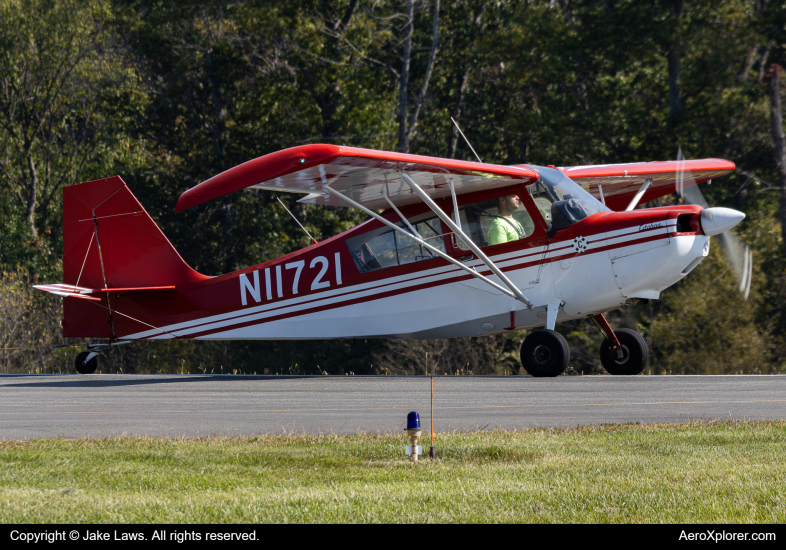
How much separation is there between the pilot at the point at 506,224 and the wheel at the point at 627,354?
2282mm

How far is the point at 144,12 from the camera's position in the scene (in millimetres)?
37188

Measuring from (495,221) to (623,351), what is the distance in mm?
2898

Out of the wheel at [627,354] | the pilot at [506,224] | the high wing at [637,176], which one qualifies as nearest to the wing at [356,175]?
the pilot at [506,224]

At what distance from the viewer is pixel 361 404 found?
10586mm

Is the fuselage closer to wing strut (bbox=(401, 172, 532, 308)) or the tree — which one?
wing strut (bbox=(401, 172, 532, 308))

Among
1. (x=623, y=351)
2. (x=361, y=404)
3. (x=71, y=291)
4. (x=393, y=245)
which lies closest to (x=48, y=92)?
(x=71, y=291)

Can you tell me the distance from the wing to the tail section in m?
3.42

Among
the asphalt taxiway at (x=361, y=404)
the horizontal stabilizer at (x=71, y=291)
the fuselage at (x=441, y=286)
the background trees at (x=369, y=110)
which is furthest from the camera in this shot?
the background trees at (x=369, y=110)

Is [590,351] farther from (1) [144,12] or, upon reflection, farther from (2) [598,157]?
(1) [144,12]

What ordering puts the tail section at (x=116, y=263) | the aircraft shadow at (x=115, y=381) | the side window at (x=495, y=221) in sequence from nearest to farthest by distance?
the side window at (x=495, y=221) < the aircraft shadow at (x=115, y=381) < the tail section at (x=116, y=263)

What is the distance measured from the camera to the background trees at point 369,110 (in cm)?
2461

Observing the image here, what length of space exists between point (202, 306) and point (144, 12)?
25.9m

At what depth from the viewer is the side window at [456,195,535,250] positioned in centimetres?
1311

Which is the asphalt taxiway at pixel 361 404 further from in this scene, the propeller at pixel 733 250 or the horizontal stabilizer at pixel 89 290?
the horizontal stabilizer at pixel 89 290
